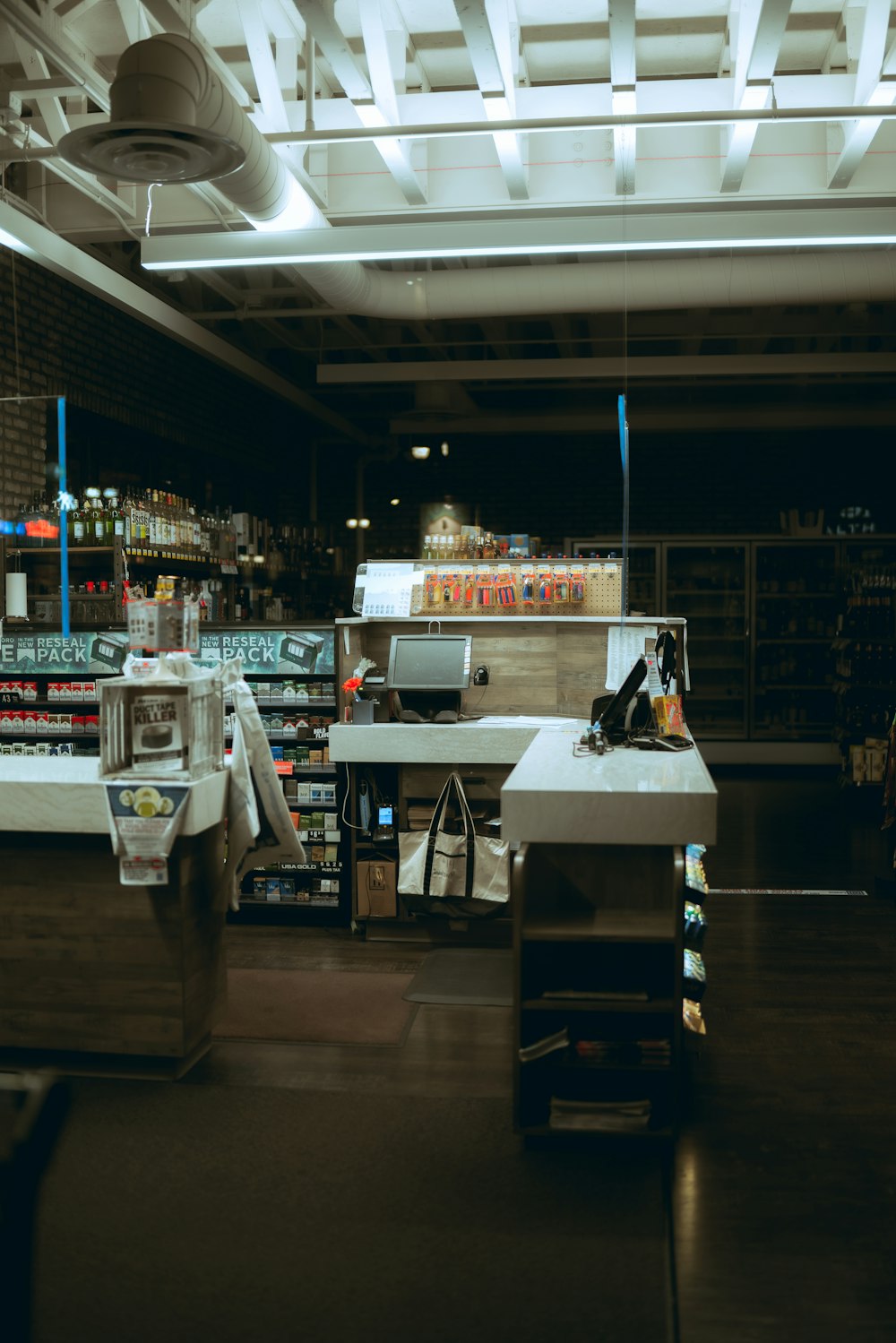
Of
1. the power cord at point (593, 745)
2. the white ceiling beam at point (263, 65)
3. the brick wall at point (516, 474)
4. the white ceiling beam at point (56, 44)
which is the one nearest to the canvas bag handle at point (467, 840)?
the power cord at point (593, 745)

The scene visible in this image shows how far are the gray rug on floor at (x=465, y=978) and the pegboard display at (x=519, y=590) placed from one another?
5.90ft

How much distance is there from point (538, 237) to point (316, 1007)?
12.3 ft

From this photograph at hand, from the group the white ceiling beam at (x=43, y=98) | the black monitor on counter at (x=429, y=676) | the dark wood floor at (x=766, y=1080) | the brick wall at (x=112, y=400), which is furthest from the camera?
the brick wall at (x=112, y=400)

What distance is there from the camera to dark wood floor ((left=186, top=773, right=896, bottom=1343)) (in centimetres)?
271

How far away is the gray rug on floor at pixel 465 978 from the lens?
4.77m

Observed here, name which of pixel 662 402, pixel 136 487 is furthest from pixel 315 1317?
pixel 662 402

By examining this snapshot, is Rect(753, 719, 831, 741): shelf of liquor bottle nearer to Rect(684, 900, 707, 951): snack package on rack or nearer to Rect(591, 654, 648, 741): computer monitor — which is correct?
Rect(591, 654, 648, 741): computer monitor

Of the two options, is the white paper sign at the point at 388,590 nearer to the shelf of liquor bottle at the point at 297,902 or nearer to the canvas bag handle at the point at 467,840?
the canvas bag handle at the point at 467,840

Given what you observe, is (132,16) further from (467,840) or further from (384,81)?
(467,840)

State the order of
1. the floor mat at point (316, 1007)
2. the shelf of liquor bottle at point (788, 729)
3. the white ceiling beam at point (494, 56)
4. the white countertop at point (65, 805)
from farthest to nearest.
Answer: the shelf of liquor bottle at point (788, 729), the floor mat at point (316, 1007), the white ceiling beam at point (494, 56), the white countertop at point (65, 805)

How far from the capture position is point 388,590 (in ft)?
20.1

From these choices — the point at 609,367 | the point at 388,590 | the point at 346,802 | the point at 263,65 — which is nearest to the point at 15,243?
the point at 263,65

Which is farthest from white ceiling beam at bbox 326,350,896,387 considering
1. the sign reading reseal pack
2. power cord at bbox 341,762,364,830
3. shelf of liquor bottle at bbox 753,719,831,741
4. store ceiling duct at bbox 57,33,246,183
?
the sign reading reseal pack

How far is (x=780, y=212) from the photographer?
17.2 ft
